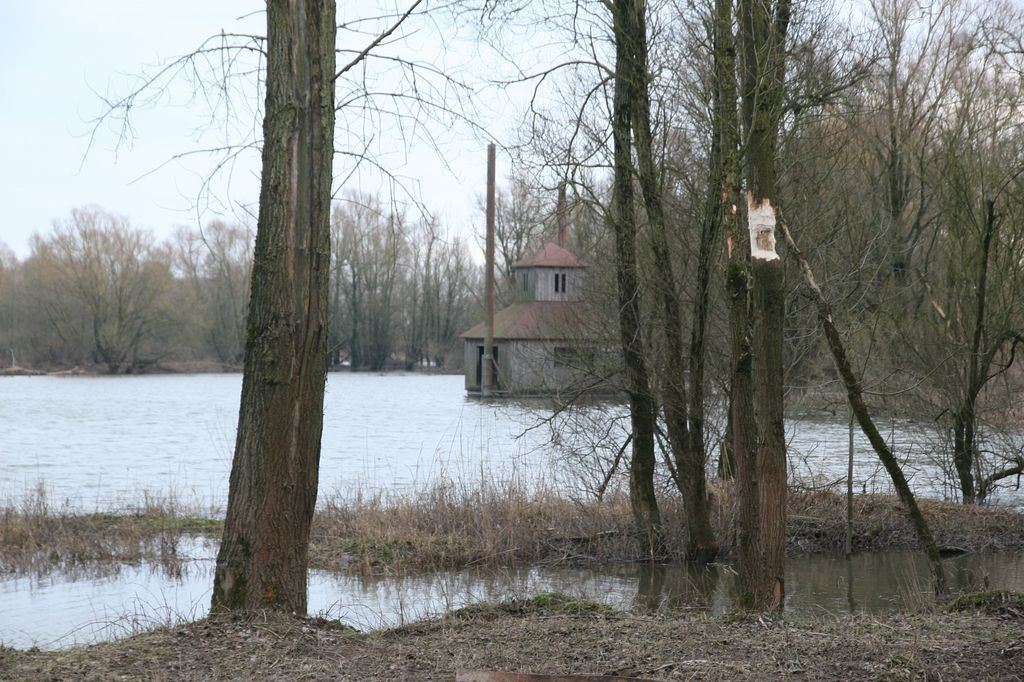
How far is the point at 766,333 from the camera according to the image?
766cm

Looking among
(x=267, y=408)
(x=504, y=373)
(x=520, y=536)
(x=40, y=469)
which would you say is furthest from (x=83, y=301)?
(x=267, y=408)

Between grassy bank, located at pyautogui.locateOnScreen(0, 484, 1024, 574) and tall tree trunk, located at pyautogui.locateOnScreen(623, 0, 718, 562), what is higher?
tall tree trunk, located at pyautogui.locateOnScreen(623, 0, 718, 562)

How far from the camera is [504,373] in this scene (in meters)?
18.3

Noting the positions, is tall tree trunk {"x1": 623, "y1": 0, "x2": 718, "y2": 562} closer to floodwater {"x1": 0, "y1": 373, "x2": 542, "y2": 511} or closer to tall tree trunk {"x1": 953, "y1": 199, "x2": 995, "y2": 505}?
floodwater {"x1": 0, "y1": 373, "x2": 542, "y2": 511}

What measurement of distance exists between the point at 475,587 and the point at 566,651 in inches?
232

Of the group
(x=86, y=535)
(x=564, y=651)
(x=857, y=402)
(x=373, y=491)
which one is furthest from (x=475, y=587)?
(x=564, y=651)

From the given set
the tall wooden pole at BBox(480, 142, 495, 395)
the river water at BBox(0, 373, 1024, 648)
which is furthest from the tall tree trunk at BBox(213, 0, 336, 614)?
the tall wooden pole at BBox(480, 142, 495, 395)

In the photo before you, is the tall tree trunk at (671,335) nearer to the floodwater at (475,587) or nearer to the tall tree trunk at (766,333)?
the floodwater at (475,587)

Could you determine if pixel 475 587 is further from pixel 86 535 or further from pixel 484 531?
pixel 86 535

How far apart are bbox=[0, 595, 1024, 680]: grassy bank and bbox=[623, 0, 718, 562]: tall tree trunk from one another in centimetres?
535

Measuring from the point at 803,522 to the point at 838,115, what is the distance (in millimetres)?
5542

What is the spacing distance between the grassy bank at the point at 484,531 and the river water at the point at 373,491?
16.1 inches

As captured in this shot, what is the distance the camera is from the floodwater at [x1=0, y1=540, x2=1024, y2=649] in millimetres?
9891

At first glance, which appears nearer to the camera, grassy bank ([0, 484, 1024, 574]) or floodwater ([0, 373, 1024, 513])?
grassy bank ([0, 484, 1024, 574])
